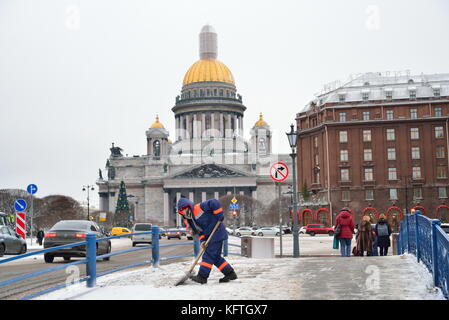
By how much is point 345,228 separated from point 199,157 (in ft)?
411

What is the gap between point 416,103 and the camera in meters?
78.6

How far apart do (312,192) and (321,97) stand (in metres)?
12.5

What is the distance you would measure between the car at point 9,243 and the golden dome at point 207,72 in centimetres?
12312

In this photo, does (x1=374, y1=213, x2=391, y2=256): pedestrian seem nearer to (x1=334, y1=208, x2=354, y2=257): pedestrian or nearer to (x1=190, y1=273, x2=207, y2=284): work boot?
(x1=334, y1=208, x2=354, y2=257): pedestrian

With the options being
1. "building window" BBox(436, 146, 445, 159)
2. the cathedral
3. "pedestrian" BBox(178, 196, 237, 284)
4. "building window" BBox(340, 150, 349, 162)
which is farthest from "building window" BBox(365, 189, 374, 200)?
"pedestrian" BBox(178, 196, 237, 284)

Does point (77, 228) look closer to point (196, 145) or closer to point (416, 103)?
point (416, 103)

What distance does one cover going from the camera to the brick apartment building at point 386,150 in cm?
7819

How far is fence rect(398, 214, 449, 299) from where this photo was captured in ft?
29.3

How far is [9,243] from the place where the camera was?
26312 millimetres

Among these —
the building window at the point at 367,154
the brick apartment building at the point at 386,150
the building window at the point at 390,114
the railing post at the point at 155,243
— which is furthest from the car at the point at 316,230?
the railing post at the point at 155,243
